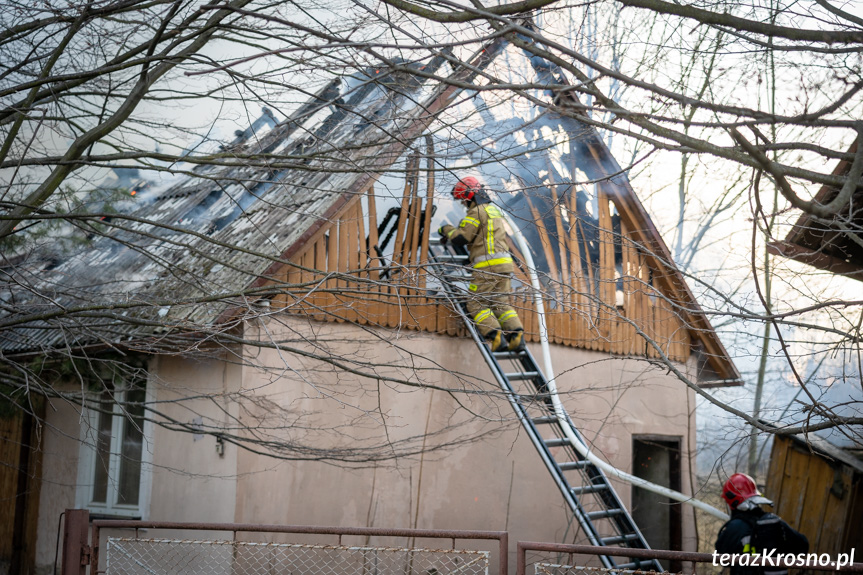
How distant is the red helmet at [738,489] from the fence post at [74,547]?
4.50 metres

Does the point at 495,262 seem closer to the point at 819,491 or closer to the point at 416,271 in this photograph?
the point at 416,271

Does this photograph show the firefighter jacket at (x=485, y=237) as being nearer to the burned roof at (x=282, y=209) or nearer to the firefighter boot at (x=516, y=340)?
the burned roof at (x=282, y=209)

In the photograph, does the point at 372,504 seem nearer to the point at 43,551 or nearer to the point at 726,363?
the point at 43,551

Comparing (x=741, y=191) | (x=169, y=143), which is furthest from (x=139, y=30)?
(x=741, y=191)

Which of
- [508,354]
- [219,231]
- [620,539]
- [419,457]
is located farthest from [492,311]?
[219,231]

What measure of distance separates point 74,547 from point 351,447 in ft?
10.1

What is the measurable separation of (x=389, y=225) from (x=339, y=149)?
9.75 ft

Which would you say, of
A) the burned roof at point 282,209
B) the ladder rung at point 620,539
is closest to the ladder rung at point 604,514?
the ladder rung at point 620,539

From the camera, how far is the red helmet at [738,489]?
6141 mm

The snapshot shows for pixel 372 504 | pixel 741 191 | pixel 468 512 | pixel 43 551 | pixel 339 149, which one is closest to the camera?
pixel 339 149

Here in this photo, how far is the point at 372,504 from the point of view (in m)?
8.28

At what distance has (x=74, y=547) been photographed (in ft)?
17.4

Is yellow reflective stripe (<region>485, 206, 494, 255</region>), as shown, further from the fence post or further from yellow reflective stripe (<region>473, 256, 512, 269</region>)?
the fence post

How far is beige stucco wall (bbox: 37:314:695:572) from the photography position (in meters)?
7.62
